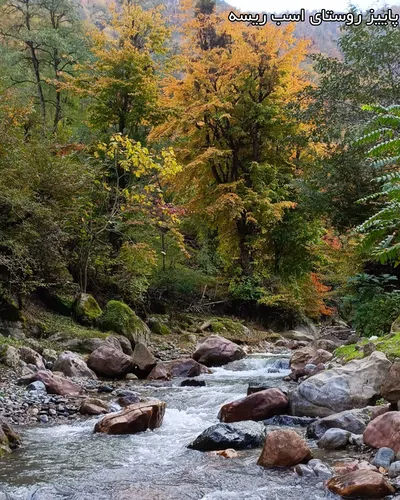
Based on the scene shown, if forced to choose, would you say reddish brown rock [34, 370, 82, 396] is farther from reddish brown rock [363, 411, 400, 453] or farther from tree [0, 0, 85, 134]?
tree [0, 0, 85, 134]

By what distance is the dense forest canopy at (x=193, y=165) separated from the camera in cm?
1169

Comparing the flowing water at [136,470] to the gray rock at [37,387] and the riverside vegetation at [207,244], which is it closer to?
the riverside vegetation at [207,244]

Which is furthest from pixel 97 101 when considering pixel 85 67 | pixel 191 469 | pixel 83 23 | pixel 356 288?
pixel 191 469

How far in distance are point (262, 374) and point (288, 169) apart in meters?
12.1

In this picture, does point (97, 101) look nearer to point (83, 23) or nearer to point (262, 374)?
point (83, 23)

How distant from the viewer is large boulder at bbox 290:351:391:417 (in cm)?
635

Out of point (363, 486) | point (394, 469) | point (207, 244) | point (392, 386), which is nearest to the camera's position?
point (363, 486)

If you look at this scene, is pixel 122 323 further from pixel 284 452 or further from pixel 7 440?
pixel 284 452

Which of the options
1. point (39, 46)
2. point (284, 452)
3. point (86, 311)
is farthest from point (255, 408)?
point (39, 46)

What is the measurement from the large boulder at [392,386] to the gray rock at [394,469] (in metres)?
1.48

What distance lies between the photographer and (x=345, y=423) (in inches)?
217

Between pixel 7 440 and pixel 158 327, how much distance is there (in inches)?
389

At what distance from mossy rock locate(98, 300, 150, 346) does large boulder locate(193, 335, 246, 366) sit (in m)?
1.92

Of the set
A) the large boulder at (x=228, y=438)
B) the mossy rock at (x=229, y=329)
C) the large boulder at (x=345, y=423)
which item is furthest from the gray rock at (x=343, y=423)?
the mossy rock at (x=229, y=329)
